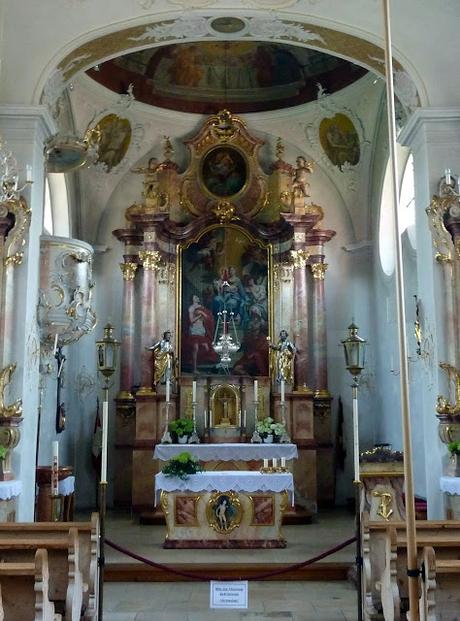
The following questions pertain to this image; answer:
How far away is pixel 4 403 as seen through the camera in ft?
26.0

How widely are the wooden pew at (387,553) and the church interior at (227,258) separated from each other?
231 centimetres

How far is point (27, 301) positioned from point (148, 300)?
18.0ft

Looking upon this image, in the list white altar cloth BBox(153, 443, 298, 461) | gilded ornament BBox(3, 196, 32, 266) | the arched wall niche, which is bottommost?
white altar cloth BBox(153, 443, 298, 461)

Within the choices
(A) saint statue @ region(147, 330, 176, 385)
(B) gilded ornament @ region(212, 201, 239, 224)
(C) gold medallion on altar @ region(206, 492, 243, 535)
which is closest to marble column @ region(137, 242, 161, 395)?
(A) saint statue @ region(147, 330, 176, 385)

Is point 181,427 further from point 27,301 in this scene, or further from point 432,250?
point 432,250

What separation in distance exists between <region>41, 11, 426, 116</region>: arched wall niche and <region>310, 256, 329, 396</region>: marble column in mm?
4945

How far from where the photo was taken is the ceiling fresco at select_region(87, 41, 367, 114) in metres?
13.6

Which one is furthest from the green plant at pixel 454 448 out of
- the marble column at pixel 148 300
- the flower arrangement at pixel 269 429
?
the marble column at pixel 148 300

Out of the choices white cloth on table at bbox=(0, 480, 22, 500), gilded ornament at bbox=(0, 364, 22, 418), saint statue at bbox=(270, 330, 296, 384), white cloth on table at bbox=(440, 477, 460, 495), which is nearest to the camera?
white cloth on table at bbox=(0, 480, 22, 500)

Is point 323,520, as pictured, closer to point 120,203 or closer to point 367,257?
point 367,257

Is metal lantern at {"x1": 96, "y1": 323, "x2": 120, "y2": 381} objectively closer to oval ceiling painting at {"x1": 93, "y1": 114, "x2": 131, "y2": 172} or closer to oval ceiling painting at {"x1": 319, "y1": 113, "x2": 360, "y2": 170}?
oval ceiling painting at {"x1": 93, "y1": 114, "x2": 131, "y2": 172}

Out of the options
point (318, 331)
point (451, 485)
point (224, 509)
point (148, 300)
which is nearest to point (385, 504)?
point (451, 485)

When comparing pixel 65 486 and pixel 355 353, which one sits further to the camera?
pixel 355 353

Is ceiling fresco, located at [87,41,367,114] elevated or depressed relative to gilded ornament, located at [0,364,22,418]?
elevated
